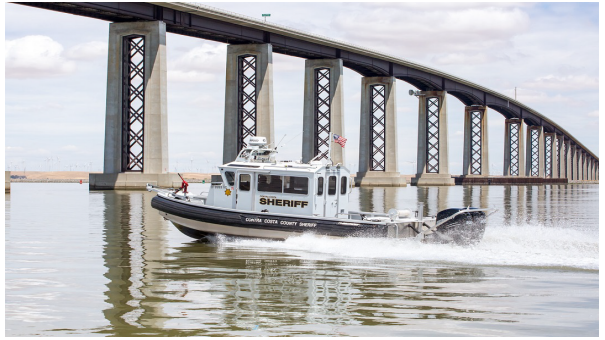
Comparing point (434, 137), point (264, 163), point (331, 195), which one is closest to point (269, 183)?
point (264, 163)

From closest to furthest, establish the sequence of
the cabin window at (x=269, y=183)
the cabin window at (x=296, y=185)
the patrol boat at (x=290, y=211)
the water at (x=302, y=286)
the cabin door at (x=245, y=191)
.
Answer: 1. the water at (x=302, y=286)
2. the patrol boat at (x=290, y=211)
3. the cabin window at (x=296, y=185)
4. the cabin window at (x=269, y=183)
5. the cabin door at (x=245, y=191)

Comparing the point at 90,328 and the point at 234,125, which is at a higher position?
the point at 234,125

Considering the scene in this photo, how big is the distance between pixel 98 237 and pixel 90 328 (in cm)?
1200

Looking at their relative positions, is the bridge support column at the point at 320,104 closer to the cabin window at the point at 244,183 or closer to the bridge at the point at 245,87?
the bridge at the point at 245,87

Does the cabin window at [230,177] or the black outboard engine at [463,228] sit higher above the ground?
the cabin window at [230,177]

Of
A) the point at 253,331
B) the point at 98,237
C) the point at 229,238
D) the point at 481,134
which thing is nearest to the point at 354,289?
the point at 253,331

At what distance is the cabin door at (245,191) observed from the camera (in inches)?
805

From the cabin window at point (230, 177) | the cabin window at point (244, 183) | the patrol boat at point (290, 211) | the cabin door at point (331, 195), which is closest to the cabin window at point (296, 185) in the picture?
the patrol boat at point (290, 211)

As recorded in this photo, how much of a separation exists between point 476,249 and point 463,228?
0.72 metres

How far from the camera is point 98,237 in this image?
21453 mm

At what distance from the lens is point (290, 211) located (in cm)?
2005

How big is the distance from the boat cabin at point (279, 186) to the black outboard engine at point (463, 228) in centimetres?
327

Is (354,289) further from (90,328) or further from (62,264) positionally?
(62,264)

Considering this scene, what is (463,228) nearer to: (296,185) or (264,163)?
(296,185)
